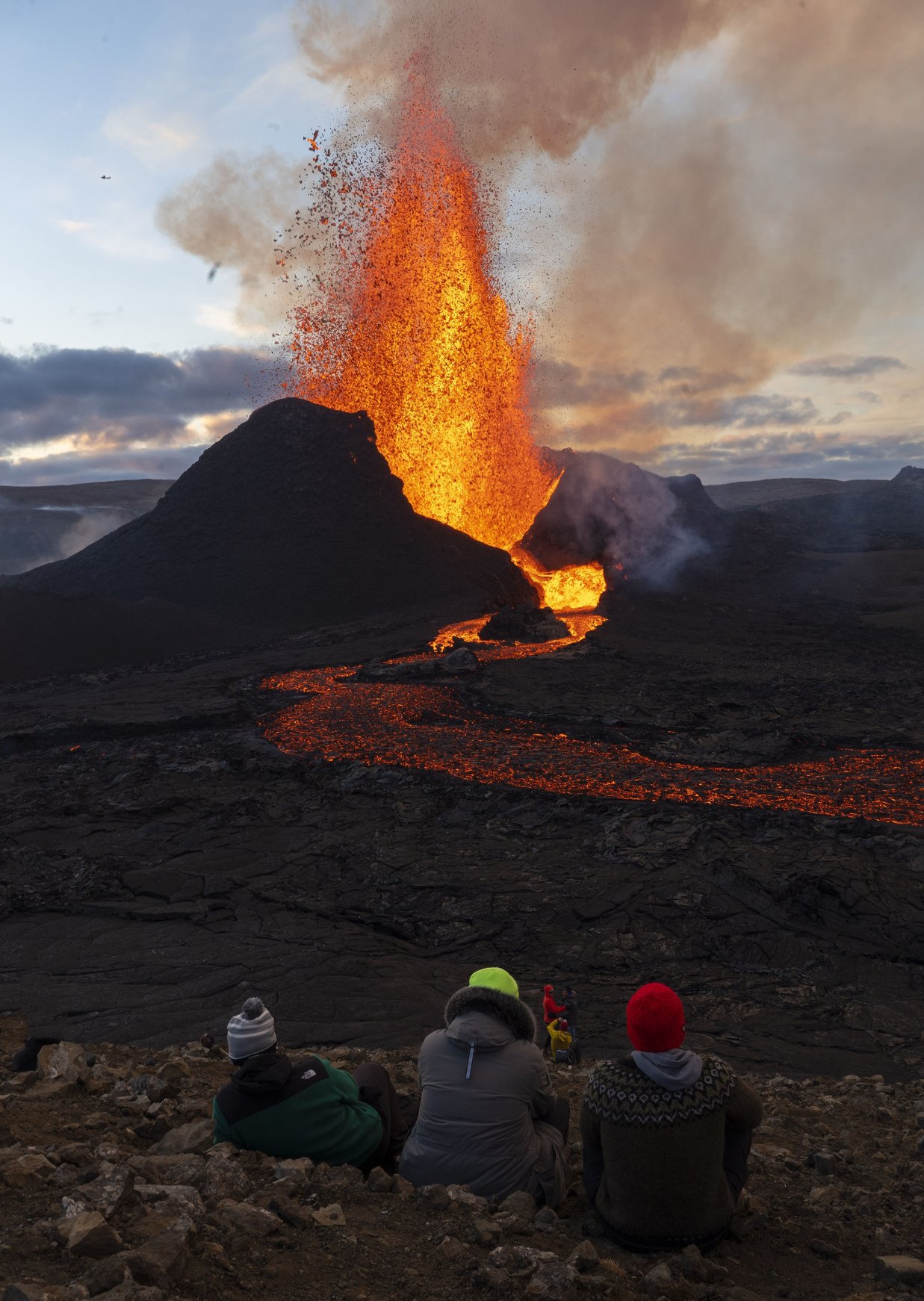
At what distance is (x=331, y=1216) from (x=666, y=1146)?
4.07 feet

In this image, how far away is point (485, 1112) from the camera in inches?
149

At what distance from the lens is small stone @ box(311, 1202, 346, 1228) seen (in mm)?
3215

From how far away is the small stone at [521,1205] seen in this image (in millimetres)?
3583

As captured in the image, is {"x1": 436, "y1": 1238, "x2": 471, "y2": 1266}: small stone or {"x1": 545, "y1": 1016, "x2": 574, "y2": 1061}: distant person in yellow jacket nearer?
{"x1": 436, "y1": 1238, "x2": 471, "y2": 1266}: small stone

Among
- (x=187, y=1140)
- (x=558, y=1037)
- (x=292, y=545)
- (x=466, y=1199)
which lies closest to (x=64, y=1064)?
(x=187, y=1140)

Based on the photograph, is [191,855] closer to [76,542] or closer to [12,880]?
[12,880]

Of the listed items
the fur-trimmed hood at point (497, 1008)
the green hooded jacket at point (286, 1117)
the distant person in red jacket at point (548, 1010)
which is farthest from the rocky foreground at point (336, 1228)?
the distant person in red jacket at point (548, 1010)

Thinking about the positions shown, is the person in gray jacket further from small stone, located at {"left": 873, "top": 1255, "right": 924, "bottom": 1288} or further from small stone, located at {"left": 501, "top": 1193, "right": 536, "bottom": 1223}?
small stone, located at {"left": 873, "top": 1255, "right": 924, "bottom": 1288}

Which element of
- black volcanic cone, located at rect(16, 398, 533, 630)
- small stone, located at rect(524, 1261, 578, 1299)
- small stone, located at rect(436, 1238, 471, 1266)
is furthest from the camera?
black volcanic cone, located at rect(16, 398, 533, 630)

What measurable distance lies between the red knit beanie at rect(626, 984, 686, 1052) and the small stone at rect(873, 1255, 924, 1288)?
3.29ft

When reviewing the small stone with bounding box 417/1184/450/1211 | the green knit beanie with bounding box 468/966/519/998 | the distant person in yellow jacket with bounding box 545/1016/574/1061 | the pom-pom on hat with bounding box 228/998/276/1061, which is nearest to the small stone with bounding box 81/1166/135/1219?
the pom-pom on hat with bounding box 228/998/276/1061

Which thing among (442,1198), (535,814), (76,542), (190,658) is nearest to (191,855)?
(535,814)

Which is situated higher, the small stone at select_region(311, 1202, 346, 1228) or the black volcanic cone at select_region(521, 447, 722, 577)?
the black volcanic cone at select_region(521, 447, 722, 577)

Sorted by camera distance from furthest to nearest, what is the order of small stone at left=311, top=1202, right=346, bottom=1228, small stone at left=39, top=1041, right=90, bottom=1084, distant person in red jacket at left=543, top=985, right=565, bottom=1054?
distant person in red jacket at left=543, top=985, right=565, bottom=1054 → small stone at left=39, top=1041, right=90, bottom=1084 → small stone at left=311, top=1202, right=346, bottom=1228
